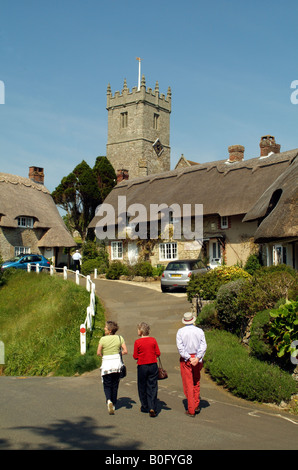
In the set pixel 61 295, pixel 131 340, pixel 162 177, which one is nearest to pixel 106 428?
pixel 131 340

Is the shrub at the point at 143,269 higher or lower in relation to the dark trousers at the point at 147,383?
higher

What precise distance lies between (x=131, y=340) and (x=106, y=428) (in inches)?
274

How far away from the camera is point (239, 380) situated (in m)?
9.02

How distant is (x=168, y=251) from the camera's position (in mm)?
30844

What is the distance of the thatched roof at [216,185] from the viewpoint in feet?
87.6

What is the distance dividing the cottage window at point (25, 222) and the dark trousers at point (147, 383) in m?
29.0

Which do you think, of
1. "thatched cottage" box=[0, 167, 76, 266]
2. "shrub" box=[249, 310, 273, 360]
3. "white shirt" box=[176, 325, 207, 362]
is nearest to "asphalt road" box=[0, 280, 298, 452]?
"white shirt" box=[176, 325, 207, 362]

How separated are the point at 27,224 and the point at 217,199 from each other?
49.8 ft

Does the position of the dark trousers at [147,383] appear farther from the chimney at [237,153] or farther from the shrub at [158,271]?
the chimney at [237,153]

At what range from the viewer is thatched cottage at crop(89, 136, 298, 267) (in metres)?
26.6

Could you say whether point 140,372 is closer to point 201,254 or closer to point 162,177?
point 201,254

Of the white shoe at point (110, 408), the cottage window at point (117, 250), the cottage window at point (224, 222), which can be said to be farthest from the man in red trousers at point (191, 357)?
the cottage window at point (117, 250)

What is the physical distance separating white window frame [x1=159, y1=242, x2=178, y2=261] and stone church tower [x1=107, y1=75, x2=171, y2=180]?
3568 centimetres

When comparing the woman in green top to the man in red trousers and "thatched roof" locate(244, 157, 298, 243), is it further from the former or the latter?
"thatched roof" locate(244, 157, 298, 243)
